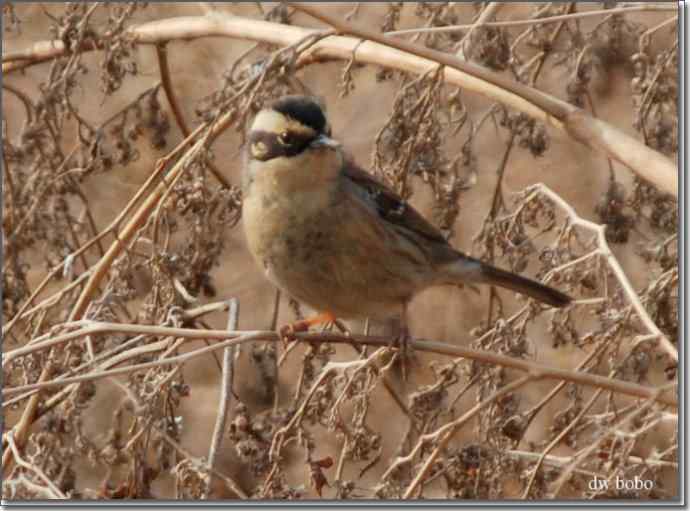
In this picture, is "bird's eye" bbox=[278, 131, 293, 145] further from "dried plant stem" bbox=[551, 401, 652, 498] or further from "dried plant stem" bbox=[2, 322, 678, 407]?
"dried plant stem" bbox=[551, 401, 652, 498]

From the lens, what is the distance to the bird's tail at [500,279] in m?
3.81

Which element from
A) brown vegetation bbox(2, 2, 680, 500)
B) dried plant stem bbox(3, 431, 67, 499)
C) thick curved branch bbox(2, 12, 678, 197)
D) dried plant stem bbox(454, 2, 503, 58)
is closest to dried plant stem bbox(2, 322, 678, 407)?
brown vegetation bbox(2, 2, 680, 500)

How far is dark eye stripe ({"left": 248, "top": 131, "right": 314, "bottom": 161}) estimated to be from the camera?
12.3ft

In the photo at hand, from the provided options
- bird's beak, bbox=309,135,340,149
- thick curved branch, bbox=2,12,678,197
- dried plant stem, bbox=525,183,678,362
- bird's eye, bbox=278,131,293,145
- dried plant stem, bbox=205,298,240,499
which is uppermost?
thick curved branch, bbox=2,12,678,197

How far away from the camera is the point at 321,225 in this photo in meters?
3.86

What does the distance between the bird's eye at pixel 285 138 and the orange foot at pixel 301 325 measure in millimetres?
585

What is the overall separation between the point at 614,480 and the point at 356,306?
3.40 ft

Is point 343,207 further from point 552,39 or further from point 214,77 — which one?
point 214,77

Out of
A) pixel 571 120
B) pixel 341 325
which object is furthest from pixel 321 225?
pixel 571 120

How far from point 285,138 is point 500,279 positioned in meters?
0.92

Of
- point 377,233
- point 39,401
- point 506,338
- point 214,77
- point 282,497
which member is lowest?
point 282,497

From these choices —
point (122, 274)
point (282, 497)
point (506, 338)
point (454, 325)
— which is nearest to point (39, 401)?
point (122, 274)

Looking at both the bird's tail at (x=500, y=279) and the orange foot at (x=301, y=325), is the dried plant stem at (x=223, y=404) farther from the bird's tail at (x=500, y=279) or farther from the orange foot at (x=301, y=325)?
the bird's tail at (x=500, y=279)

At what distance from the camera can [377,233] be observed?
4051mm
